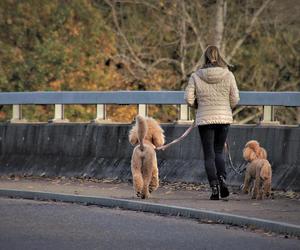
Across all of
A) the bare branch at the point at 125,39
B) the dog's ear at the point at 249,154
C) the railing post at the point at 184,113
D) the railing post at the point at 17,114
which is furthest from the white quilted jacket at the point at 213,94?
the bare branch at the point at 125,39

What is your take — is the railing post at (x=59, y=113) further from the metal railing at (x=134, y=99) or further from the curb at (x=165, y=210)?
the curb at (x=165, y=210)

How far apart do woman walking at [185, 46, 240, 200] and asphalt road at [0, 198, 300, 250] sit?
1.54m

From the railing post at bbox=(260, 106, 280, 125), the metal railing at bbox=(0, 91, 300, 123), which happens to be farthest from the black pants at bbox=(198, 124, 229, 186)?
the railing post at bbox=(260, 106, 280, 125)

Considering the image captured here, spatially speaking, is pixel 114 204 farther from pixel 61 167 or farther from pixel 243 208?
pixel 61 167

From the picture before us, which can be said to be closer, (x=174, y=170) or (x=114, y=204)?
(x=114, y=204)

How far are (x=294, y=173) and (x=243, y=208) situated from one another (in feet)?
6.25

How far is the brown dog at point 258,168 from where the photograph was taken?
15320mm

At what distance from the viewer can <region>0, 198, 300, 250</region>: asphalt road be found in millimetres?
11523

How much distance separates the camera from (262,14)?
40500 millimetres

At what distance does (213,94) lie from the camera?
1574 cm

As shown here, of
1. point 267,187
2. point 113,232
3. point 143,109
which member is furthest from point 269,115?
point 113,232

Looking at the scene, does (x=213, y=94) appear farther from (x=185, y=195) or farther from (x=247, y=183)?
(x=185, y=195)

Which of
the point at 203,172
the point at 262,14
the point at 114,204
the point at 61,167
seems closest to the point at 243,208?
the point at 114,204

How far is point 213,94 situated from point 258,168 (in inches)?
42.1
